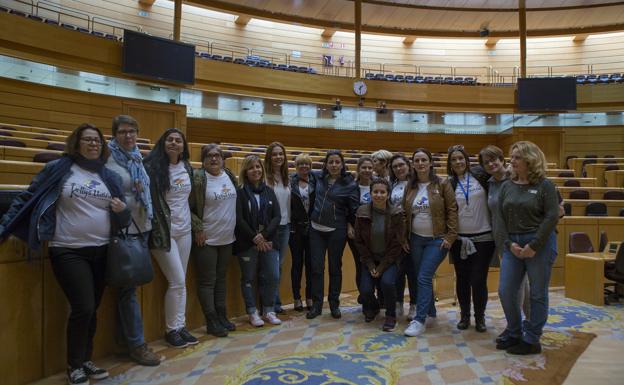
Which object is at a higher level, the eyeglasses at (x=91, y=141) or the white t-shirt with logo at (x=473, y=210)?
the eyeglasses at (x=91, y=141)

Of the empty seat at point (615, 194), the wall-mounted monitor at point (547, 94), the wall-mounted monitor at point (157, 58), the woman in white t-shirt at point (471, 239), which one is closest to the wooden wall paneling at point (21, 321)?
the woman in white t-shirt at point (471, 239)

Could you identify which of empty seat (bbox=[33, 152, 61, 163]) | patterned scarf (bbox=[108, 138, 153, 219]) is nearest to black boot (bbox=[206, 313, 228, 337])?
patterned scarf (bbox=[108, 138, 153, 219])

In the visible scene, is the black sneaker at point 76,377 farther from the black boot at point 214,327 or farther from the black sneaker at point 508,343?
the black sneaker at point 508,343

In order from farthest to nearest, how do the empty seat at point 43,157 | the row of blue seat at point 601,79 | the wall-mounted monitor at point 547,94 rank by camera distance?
the row of blue seat at point 601,79 < the wall-mounted monitor at point 547,94 < the empty seat at point 43,157

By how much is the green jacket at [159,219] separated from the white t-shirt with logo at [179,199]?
0.05m

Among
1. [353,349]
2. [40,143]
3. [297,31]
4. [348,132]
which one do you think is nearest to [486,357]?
[353,349]

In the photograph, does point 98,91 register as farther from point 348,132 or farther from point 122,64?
point 348,132

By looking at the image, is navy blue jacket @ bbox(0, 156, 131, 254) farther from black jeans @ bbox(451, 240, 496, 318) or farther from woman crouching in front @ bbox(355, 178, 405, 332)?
black jeans @ bbox(451, 240, 496, 318)

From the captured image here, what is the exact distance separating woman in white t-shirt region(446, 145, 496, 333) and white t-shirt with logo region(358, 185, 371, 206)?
66 centimetres

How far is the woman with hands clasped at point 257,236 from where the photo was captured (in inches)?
123

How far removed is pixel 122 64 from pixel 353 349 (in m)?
10.3

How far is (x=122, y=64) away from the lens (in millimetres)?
10656

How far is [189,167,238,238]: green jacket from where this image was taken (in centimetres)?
283

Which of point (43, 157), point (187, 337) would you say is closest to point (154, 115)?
point (43, 157)
